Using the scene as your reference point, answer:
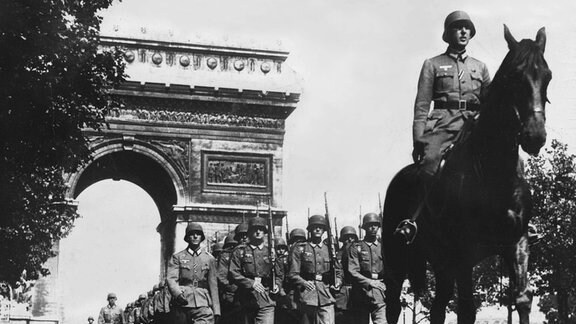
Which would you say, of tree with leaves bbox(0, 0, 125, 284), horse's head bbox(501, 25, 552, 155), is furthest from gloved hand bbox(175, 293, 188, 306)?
horse's head bbox(501, 25, 552, 155)

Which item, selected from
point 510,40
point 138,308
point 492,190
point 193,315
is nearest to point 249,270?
point 193,315

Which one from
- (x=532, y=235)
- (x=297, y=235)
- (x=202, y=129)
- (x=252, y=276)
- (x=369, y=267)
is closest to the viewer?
(x=532, y=235)

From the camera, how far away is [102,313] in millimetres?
31047

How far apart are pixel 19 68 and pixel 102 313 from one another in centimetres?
1245

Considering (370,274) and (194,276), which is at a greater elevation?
(370,274)

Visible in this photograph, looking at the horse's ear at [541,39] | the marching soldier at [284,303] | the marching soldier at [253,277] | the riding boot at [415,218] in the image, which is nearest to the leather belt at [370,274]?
the marching soldier at [284,303]

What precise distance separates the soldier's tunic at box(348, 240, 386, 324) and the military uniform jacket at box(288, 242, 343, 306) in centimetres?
50

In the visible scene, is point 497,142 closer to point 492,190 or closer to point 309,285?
point 492,190

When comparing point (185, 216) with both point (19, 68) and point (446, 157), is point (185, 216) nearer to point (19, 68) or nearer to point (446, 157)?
point (19, 68)

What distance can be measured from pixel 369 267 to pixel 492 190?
10.4 metres

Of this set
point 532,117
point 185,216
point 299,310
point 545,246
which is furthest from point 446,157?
point 185,216

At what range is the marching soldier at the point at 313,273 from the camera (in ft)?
64.8

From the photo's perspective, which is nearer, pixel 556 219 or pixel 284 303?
pixel 284 303

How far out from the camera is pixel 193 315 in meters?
17.5
